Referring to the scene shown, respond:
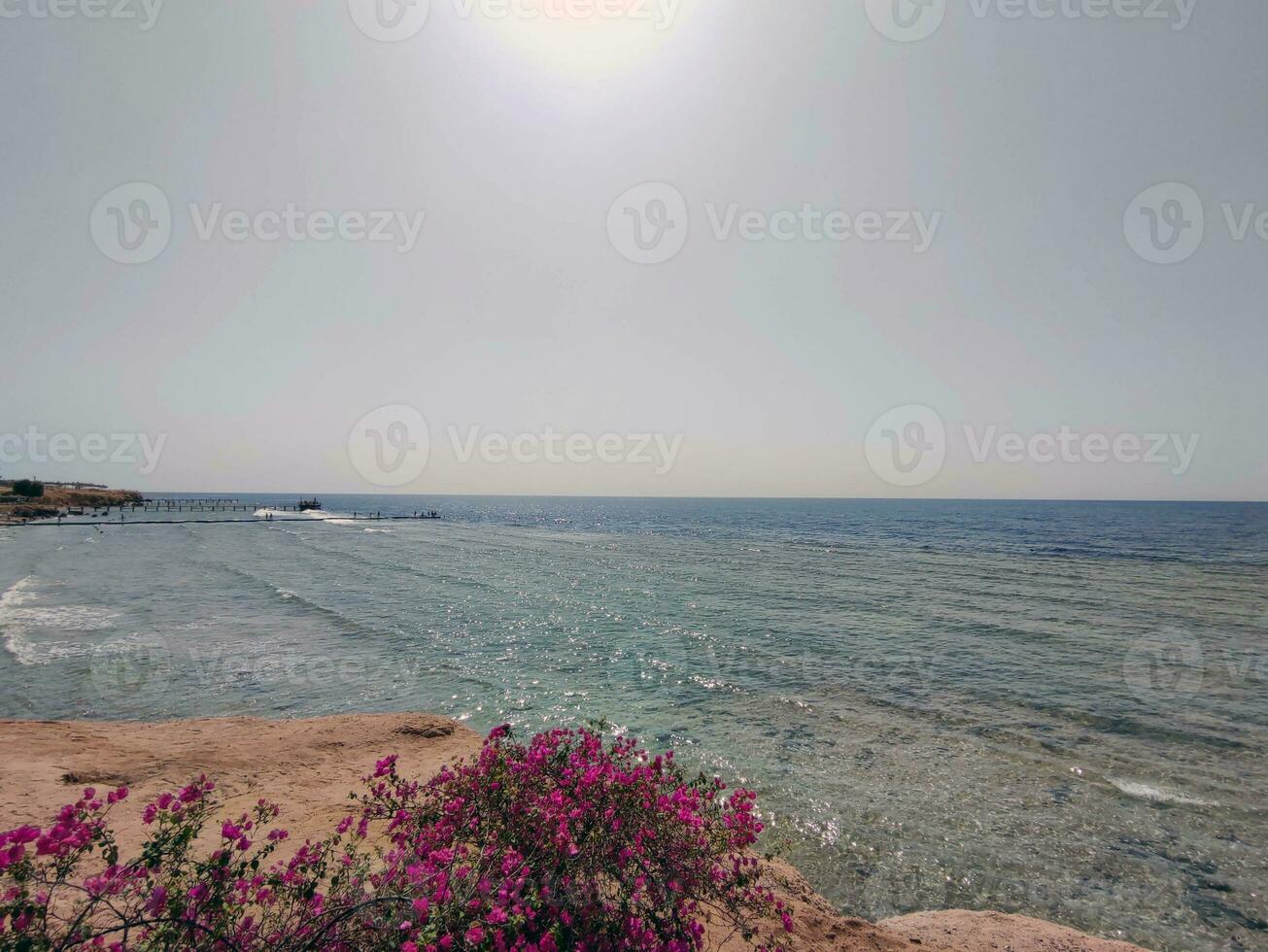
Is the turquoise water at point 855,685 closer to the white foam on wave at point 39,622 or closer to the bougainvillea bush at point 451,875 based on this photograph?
the white foam on wave at point 39,622

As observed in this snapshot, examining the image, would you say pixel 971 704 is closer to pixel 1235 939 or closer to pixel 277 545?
pixel 1235 939

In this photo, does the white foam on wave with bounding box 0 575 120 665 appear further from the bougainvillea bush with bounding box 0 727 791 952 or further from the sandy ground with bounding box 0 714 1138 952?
the bougainvillea bush with bounding box 0 727 791 952

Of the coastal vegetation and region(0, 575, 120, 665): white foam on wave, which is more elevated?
the coastal vegetation

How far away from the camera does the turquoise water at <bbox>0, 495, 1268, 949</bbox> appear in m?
8.79

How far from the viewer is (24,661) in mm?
17484

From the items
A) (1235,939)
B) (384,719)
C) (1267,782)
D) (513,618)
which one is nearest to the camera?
(1235,939)

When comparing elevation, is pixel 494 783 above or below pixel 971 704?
above

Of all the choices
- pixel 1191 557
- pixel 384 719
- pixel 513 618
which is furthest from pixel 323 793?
pixel 1191 557

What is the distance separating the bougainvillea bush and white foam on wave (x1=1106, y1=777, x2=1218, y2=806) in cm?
912

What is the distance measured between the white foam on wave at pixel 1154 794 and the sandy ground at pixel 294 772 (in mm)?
5238

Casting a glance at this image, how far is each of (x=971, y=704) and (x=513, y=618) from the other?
1867cm

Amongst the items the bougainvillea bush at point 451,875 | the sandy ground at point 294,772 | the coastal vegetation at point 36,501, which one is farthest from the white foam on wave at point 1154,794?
the coastal vegetation at point 36,501

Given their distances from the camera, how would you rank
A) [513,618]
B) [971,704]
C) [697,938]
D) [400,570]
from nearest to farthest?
1. [697,938]
2. [971,704]
3. [513,618]
4. [400,570]

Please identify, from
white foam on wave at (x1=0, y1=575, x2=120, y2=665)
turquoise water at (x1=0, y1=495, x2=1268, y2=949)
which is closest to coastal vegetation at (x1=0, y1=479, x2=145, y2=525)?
turquoise water at (x1=0, y1=495, x2=1268, y2=949)
